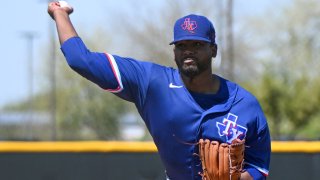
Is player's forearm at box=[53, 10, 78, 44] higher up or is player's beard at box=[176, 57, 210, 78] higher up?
player's forearm at box=[53, 10, 78, 44]

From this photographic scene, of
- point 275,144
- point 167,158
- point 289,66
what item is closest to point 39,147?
point 275,144

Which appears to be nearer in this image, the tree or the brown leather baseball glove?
the brown leather baseball glove

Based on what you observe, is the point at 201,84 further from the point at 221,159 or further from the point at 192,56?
the point at 221,159

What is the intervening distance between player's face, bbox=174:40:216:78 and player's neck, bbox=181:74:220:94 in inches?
2.4

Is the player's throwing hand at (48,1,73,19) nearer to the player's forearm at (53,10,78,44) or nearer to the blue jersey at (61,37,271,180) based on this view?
the player's forearm at (53,10,78,44)

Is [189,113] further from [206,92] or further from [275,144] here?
[275,144]

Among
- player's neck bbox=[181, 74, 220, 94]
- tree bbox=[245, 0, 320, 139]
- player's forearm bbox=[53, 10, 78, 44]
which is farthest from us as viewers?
tree bbox=[245, 0, 320, 139]

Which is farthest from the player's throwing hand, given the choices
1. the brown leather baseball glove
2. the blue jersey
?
the brown leather baseball glove

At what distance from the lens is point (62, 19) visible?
147 inches

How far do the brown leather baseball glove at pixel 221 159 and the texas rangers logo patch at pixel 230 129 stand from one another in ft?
0.09

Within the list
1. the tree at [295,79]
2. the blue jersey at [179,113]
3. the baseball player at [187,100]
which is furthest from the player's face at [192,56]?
the tree at [295,79]

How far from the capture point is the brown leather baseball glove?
149 inches

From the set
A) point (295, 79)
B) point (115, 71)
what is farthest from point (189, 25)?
point (295, 79)

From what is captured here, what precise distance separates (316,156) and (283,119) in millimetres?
19193
